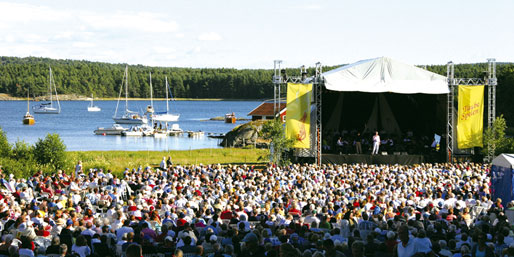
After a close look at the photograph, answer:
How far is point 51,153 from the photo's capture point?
1112 inches

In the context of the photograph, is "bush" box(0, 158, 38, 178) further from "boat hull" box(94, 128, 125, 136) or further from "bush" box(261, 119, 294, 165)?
"boat hull" box(94, 128, 125, 136)

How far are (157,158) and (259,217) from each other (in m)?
23.2

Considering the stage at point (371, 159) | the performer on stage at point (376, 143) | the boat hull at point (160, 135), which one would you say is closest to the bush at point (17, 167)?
the stage at point (371, 159)

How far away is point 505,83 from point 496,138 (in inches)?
1646

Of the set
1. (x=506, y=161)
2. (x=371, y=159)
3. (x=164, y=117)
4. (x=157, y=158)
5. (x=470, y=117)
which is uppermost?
(x=470, y=117)

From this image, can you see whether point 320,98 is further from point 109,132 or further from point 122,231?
point 109,132

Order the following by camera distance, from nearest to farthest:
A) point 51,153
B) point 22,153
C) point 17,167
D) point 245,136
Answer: point 17,167 < point 51,153 < point 22,153 < point 245,136

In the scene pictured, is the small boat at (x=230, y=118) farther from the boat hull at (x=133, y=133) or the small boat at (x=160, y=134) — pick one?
the boat hull at (x=133, y=133)

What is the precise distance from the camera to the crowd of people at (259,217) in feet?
32.2

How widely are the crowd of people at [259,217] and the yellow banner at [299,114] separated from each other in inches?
323

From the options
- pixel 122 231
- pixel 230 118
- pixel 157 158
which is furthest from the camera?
pixel 230 118

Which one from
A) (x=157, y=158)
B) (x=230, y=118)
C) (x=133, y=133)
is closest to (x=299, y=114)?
(x=157, y=158)

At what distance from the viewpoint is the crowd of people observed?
386 inches

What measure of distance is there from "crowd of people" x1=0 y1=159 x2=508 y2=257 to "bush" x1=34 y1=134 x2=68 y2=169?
316 inches
